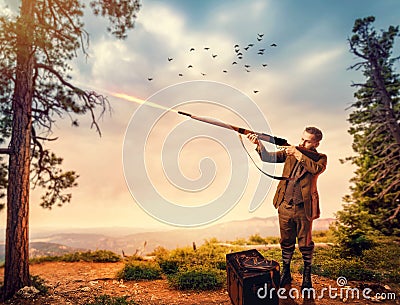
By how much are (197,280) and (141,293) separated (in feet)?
4.12

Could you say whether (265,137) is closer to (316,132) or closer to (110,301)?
(316,132)

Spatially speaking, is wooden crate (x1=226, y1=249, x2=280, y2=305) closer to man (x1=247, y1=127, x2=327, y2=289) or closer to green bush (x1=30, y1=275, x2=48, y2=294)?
man (x1=247, y1=127, x2=327, y2=289)

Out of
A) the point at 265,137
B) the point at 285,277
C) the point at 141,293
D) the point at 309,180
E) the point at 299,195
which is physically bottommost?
the point at 141,293

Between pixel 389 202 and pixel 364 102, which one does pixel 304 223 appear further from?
pixel 364 102

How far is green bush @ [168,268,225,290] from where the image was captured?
23.0 ft

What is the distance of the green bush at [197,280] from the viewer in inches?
276

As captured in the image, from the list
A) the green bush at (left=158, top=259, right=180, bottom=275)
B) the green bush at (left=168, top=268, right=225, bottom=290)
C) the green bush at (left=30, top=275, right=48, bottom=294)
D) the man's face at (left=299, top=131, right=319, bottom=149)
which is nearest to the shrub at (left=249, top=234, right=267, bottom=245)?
the green bush at (left=158, top=259, right=180, bottom=275)

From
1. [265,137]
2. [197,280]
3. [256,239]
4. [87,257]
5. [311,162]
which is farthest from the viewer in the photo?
[256,239]

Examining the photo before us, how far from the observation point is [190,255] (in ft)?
30.3

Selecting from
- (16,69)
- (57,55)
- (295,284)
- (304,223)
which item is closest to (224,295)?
(295,284)

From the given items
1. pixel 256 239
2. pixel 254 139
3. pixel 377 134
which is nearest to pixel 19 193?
pixel 254 139

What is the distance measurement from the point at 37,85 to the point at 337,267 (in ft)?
31.1

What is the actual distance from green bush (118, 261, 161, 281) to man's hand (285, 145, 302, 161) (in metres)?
4.66

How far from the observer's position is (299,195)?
5.91m
